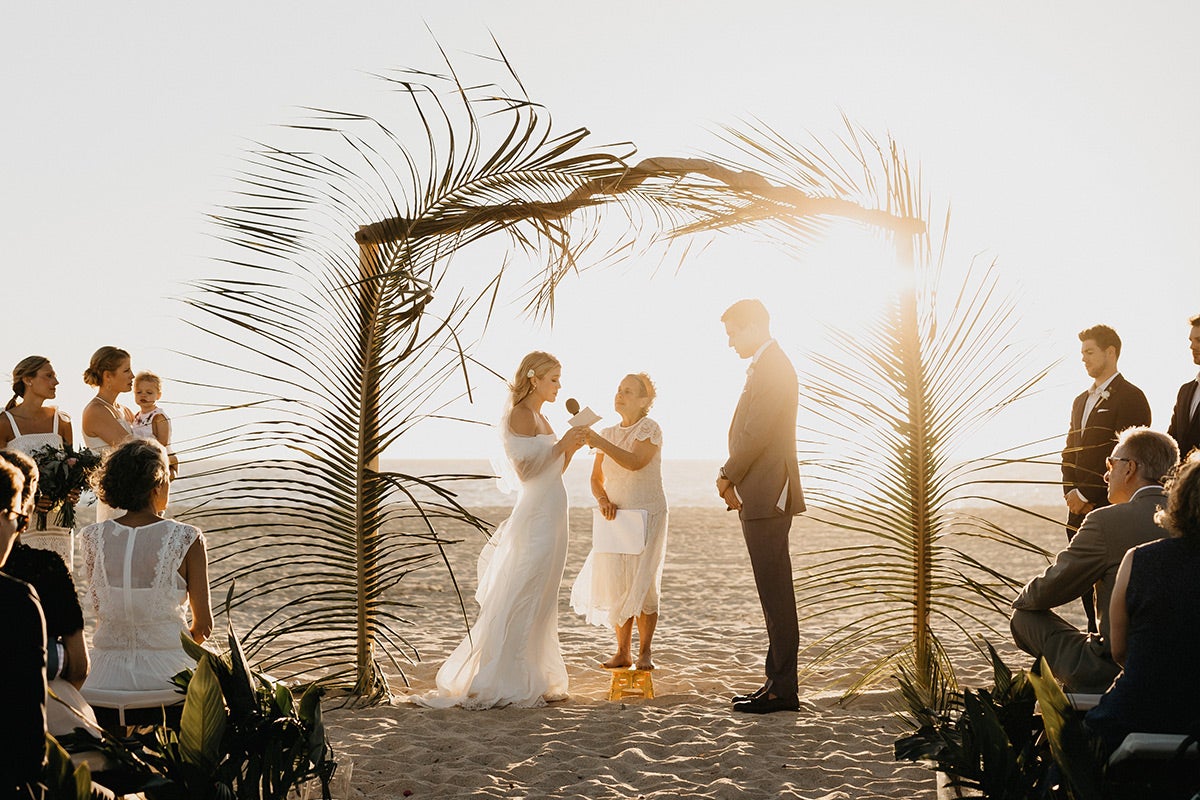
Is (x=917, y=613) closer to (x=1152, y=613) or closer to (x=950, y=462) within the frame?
(x=950, y=462)

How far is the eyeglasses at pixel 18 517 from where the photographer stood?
2.74m

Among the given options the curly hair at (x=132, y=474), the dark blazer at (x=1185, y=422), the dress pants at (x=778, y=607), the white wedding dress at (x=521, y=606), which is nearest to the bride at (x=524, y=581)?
the white wedding dress at (x=521, y=606)

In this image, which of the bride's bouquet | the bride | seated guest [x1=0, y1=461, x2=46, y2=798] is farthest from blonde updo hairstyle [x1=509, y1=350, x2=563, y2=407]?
seated guest [x1=0, y1=461, x2=46, y2=798]

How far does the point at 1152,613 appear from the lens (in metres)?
2.98

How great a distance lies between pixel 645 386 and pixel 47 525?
12.1 feet

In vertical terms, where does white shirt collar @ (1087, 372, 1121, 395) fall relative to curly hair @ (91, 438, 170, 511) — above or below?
above

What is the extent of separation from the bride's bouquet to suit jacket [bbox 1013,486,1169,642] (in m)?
5.09

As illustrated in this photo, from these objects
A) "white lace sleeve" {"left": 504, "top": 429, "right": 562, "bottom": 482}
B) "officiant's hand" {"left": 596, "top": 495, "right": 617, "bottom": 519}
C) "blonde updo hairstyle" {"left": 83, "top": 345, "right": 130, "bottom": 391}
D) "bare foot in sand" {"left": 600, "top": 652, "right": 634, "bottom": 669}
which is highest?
"blonde updo hairstyle" {"left": 83, "top": 345, "right": 130, "bottom": 391}

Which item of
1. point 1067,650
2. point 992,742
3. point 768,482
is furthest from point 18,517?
point 768,482

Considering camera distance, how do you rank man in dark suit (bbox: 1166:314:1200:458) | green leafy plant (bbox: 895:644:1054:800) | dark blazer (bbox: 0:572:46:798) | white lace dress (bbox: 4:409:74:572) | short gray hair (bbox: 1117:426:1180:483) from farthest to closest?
white lace dress (bbox: 4:409:74:572) → man in dark suit (bbox: 1166:314:1200:458) → short gray hair (bbox: 1117:426:1180:483) → green leafy plant (bbox: 895:644:1054:800) → dark blazer (bbox: 0:572:46:798)

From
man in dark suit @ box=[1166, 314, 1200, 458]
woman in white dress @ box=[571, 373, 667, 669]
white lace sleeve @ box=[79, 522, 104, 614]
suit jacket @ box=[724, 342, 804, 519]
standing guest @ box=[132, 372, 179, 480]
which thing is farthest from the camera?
standing guest @ box=[132, 372, 179, 480]

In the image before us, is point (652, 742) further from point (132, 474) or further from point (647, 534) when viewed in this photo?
point (132, 474)

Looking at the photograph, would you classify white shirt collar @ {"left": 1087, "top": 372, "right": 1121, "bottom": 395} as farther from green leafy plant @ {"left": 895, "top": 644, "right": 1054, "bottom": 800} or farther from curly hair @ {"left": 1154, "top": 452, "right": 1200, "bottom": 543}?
curly hair @ {"left": 1154, "top": 452, "right": 1200, "bottom": 543}

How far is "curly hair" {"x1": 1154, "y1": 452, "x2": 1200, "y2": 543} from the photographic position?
2971 mm
